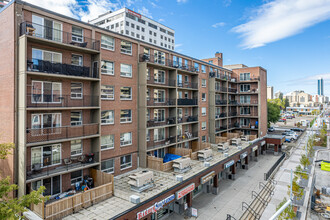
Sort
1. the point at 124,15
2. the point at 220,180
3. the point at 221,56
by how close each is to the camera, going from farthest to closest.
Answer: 1. the point at 124,15
2. the point at 221,56
3. the point at 220,180

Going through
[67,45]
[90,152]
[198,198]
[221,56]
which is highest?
[221,56]

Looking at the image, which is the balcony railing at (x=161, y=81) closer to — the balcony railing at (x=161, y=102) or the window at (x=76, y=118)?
the balcony railing at (x=161, y=102)

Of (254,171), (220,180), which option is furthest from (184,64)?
(254,171)

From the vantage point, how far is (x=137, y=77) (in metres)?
22.9

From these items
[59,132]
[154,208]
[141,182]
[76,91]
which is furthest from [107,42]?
[154,208]

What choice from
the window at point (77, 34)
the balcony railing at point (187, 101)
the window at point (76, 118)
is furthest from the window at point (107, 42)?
the balcony railing at point (187, 101)

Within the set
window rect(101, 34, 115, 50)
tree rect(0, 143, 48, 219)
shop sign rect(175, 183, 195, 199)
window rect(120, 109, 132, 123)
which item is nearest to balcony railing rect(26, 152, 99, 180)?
tree rect(0, 143, 48, 219)

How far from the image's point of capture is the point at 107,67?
20047 mm

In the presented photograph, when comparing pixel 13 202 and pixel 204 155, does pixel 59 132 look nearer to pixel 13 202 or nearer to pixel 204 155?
pixel 13 202

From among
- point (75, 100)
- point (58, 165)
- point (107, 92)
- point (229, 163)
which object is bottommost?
point (229, 163)

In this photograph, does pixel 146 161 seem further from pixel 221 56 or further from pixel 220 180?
pixel 221 56

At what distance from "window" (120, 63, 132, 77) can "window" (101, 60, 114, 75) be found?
123 cm

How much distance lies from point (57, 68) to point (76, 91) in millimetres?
2760

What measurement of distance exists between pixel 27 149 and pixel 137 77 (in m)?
12.6
